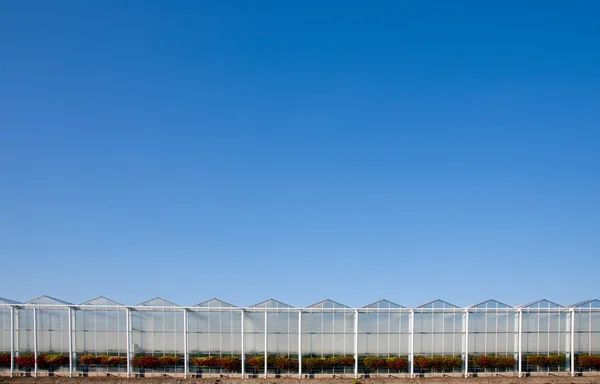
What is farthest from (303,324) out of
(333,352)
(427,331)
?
(427,331)

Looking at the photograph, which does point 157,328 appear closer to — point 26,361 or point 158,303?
point 158,303

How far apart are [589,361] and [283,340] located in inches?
1080

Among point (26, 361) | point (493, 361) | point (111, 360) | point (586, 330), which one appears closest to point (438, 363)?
point (493, 361)

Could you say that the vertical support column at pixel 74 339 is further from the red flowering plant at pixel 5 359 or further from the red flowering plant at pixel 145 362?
the red flowering plant at pixel 5 359

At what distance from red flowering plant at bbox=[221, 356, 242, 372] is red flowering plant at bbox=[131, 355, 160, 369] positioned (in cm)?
577

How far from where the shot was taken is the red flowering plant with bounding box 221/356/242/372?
52.7 metres

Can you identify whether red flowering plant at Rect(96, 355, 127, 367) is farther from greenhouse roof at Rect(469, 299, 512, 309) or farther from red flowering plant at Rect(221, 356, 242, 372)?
greenhouse roof at Rect(469, 299, 512, 309)

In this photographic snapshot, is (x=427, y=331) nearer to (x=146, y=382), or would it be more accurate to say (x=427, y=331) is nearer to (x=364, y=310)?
(x=364, y=310)

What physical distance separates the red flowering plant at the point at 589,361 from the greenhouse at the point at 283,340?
9 centimetres

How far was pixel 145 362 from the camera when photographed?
5266 cm

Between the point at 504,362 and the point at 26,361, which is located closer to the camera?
the point at 26,361

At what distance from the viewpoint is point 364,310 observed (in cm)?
5378

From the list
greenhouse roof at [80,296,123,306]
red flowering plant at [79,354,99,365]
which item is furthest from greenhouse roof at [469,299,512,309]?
red flowering plant at [79,354,99,365]

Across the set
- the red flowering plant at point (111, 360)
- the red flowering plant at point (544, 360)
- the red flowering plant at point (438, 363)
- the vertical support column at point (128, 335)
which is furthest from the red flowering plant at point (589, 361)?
the red flowering plant at point (111, 360)
